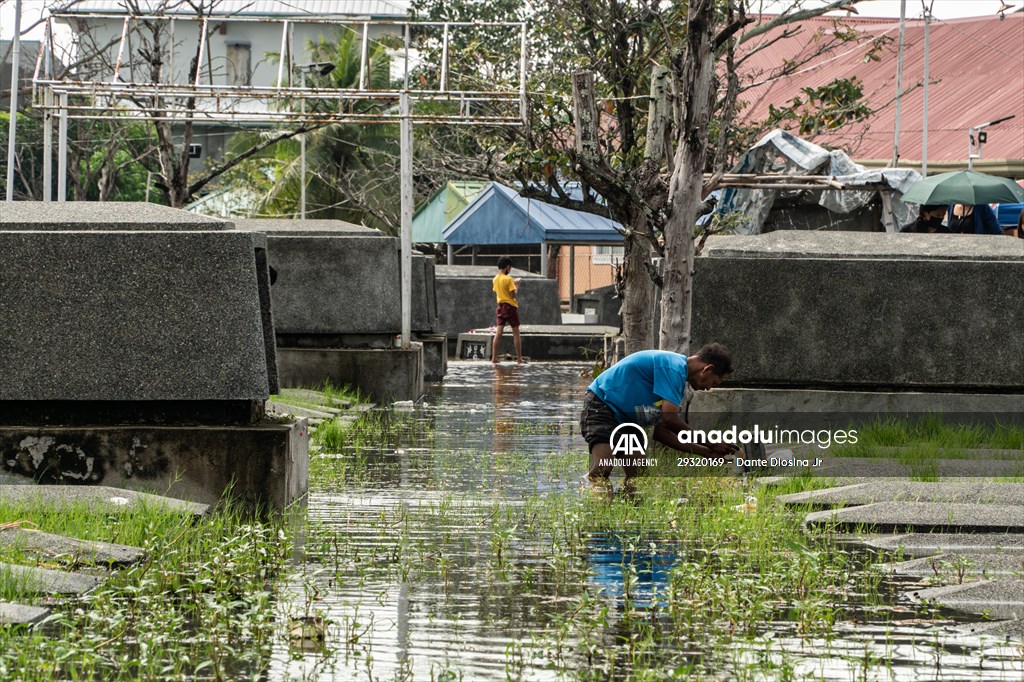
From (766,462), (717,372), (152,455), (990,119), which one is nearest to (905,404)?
(766,462)

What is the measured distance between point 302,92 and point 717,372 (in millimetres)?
7034

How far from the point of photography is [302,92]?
1438 cm

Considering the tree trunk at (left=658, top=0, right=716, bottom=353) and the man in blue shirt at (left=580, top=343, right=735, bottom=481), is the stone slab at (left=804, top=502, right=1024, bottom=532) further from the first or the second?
the tree trunk at (left=658, top=0, right=716, bottom=353)

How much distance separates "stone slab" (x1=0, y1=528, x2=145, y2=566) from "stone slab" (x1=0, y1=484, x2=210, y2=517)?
2.21 feet

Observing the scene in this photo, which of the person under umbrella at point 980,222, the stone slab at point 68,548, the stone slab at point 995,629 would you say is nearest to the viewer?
the stone slab at point 995,629

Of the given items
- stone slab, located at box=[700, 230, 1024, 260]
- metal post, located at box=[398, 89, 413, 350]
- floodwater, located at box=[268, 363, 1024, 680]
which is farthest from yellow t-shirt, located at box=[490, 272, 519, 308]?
floodwater, located at box=[268, 363, 1024, 680]

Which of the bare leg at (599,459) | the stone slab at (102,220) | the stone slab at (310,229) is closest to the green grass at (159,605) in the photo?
the stone slab at (102,220)

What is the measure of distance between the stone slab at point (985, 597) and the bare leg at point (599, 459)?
3.14 metres

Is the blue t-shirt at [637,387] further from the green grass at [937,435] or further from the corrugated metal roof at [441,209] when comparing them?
the corrugated metal roof at [441,209]

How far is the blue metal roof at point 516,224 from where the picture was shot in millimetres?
30516

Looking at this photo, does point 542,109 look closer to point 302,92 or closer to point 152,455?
point 302,92

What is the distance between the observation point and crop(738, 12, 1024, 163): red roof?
113 ft

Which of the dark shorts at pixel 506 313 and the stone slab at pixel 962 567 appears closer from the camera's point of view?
the stone slab at pixel 962 567

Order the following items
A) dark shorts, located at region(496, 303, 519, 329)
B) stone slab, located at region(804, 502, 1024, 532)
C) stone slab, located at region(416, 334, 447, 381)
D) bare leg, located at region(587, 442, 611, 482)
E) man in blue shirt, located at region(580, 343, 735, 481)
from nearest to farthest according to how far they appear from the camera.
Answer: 1. stone slab, located at region(804, 502, 1024, 532)
2. man in blue shirt, located at region(580, 343, 735, 481)
3. bare leg, located at region(587, 442, 611, 482)
4. stone slab, located at region(416, 334, 447, 381)
5. dark shorts, located at region(496, 303, 519, 329)
